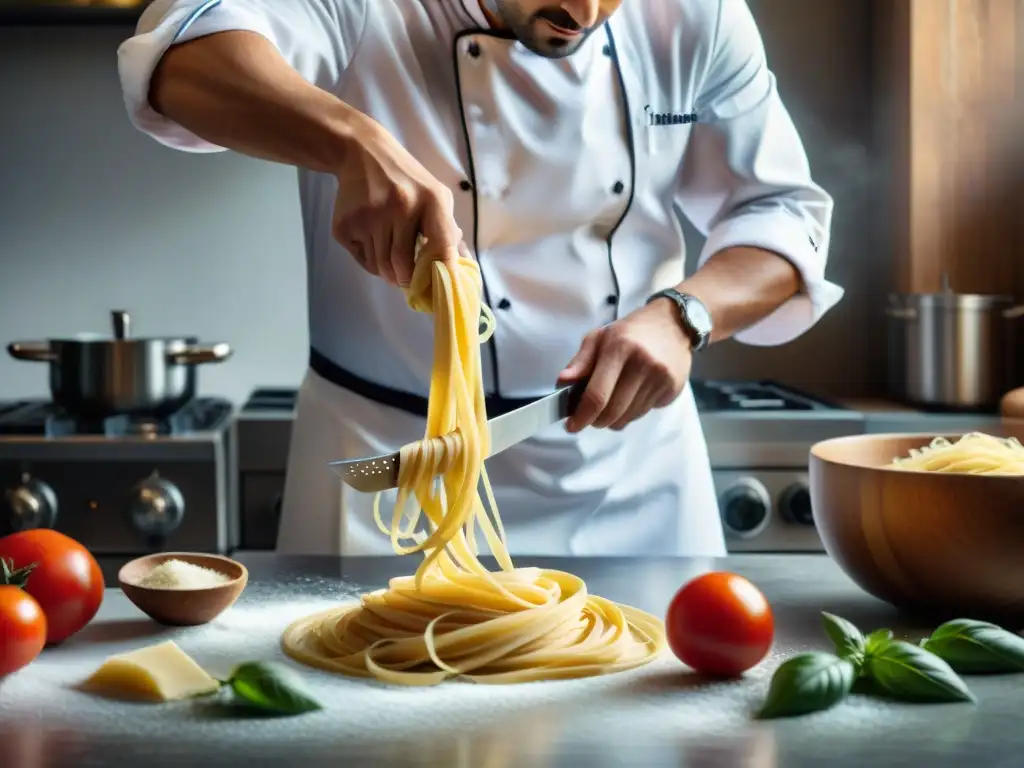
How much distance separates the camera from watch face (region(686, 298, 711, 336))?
1551mm

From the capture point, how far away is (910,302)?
2805 millimetres

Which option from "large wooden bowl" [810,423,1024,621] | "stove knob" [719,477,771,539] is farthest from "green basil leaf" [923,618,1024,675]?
"stove knob" [719,477,771,539]

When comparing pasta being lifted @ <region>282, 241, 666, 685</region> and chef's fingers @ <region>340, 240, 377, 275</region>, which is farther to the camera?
chef's fingers @ <region>340, 240, 377, 275</region>

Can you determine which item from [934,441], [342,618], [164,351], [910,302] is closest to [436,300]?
[342,618]

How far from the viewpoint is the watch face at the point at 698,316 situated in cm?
155

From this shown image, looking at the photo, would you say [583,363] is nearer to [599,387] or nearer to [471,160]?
[599,387]

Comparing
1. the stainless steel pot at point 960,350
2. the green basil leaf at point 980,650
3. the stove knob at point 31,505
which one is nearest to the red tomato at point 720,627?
the green basil leaf at point 980,650

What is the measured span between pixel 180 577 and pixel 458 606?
270mm

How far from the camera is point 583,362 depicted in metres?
1.39

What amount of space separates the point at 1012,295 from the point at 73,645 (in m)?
2.40

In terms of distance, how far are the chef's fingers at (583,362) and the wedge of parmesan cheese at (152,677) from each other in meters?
0.52

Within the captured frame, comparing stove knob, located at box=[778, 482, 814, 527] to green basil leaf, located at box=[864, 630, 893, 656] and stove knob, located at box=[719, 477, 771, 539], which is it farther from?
green basil leaf, located at box=[864, 630, 893, 656]

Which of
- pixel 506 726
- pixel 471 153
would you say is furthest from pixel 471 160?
pixel 506 726

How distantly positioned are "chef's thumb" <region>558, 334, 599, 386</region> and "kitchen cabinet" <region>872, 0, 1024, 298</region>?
1.72 m
